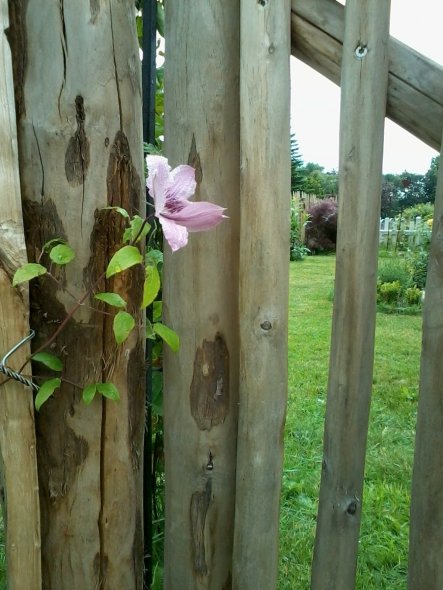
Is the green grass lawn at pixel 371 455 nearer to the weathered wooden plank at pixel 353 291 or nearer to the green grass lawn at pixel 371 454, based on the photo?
the green grass lawn at pixel 371 454

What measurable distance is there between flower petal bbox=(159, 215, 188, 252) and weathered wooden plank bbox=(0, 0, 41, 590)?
0.30m

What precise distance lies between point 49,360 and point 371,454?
2.10 meters

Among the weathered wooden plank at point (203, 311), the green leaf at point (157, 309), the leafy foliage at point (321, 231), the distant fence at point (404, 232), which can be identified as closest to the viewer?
the weathered wooden plank at point (203, 311)

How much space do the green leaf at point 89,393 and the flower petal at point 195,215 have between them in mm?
398

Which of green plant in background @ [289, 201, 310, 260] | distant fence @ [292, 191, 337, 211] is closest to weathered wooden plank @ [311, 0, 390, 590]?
green plant in background @ [289, 201, 310, 260]

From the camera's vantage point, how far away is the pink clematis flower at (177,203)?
109 centimetres

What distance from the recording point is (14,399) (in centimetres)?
122

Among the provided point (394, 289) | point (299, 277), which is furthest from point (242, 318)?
point (299, 277)

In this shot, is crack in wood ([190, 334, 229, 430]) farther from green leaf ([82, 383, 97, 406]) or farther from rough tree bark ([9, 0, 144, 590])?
green leaf ([82, 383, 97, 406])

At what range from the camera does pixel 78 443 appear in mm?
1309

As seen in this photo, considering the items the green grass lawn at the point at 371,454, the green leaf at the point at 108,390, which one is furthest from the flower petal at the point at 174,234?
the green grass lawn at the point at 371,454

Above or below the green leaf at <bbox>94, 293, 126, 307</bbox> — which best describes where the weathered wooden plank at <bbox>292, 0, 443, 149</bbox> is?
above

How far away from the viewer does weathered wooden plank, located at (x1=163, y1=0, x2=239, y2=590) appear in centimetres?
133

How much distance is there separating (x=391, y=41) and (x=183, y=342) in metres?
0.80
